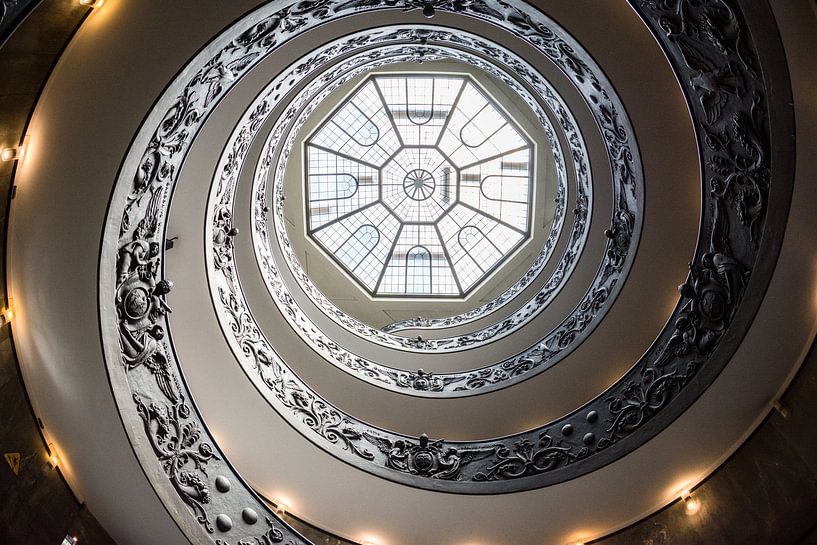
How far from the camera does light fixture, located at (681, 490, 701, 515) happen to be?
8086 mm

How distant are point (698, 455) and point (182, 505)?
24.8 feet

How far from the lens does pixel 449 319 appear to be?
15438 mm

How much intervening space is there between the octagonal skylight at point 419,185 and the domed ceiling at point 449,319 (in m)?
3.43

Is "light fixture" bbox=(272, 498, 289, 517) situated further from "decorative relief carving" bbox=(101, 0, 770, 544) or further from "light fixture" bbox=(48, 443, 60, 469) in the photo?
"light fixture" bbox=(48, 443, 60, 469)

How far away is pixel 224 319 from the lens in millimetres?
9133

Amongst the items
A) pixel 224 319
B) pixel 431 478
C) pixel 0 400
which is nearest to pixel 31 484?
pixel 0 400

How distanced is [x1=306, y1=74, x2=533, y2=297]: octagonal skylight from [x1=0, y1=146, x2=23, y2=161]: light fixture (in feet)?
40.1

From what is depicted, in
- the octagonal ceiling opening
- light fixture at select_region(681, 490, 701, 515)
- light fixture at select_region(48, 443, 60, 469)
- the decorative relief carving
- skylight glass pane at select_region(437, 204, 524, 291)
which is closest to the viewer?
light fixture at select_region(48, 443, 60, 469)

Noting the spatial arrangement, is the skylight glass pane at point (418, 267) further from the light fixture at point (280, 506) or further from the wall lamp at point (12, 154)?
the wall lamp at point (12, 154)

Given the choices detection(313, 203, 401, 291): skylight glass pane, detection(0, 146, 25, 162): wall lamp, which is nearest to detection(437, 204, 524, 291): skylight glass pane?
detection(313, 203, 401, 291): skylight glass pane

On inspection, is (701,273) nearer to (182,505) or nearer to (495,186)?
(182,505)

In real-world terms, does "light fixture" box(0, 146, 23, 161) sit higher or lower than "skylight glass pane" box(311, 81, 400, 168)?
lower

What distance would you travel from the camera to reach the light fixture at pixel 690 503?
8.09m

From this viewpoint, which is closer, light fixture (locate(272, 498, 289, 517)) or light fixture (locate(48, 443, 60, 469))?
light fixture (locate(48, 443, 60, 469))
